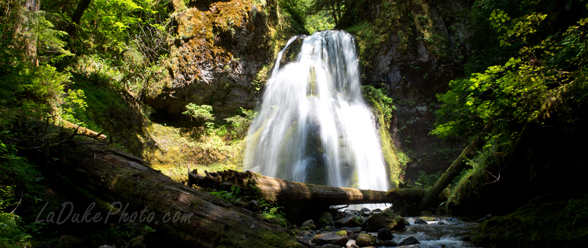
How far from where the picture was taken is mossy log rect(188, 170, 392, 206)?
429 cm

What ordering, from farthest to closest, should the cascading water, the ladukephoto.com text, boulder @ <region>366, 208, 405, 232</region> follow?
1. the cascading water
2. boulder @ <region>366, 208, 405, 232</region>
3. the ladukephoto.com text

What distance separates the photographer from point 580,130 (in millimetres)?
3408

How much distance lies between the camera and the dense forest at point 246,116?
289cm

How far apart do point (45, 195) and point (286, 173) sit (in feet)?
23.5

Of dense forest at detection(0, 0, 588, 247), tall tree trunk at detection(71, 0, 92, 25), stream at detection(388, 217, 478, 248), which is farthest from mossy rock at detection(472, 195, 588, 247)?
tall tree trunk at detection(71, 0, 92, 25)

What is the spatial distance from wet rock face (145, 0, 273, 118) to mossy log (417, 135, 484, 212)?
8964 mm

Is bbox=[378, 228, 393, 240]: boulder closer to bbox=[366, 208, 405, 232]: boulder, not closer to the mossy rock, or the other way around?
bbox=[366, 208, 405, 232]: boulder

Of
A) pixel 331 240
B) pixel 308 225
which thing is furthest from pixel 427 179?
pixel 331 240

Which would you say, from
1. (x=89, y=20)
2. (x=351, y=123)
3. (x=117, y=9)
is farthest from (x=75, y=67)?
(x=351, y=123)

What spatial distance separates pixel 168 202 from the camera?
8.04 feet

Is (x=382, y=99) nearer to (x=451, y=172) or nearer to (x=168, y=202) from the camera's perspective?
(x=451, y=172)

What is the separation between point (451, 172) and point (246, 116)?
9091 millimetres

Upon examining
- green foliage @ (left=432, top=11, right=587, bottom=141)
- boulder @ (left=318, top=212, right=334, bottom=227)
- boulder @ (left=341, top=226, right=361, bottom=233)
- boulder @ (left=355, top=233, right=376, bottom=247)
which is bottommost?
boulder @ (left=341, top=226, right=361, bottom=233)

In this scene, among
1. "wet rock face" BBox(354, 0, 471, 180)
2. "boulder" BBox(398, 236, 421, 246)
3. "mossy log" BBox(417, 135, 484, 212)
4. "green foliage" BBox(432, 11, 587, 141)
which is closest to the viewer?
"green foliage" BBox(432, 11, 587, 141)
